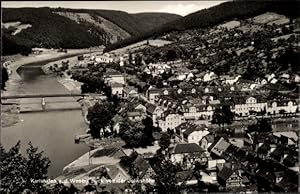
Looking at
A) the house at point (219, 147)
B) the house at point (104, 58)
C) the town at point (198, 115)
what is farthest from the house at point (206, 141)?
the house at point (104, 58)

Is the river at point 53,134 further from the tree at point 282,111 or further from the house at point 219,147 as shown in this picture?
the tree at point 282,111

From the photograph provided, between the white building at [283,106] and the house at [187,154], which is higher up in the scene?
the white building at [283,106]

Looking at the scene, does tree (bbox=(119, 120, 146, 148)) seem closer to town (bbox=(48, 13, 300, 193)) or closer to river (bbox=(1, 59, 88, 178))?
town (bbox=(48, 13, 300, 193))

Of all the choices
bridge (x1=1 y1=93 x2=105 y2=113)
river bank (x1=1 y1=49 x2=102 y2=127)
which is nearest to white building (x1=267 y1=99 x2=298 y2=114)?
bridge (x1=1 y1=93 x2=105 y2=113)

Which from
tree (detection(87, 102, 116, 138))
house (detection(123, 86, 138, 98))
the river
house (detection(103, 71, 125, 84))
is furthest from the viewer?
house (detection(103, 71, 125, 84))

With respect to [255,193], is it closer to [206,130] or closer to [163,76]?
[206,130]

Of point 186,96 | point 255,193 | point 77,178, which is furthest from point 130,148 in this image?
point 186,96
